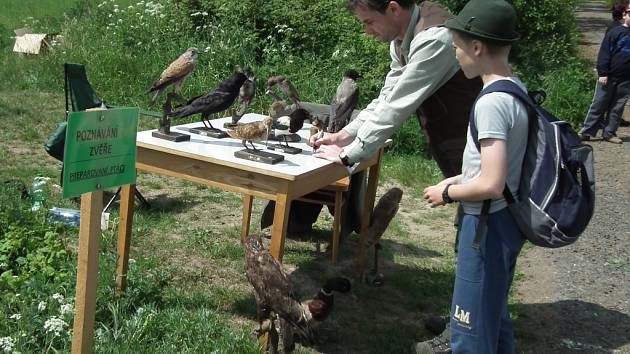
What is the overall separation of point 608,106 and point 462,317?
865cm

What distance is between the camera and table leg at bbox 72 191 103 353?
120 inches

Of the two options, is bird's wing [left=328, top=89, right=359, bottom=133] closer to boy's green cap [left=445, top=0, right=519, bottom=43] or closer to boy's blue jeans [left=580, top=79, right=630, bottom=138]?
boy's green cap [left=445, top=0, right=519, bottom=43]

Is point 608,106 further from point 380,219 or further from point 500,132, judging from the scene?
point 500,132

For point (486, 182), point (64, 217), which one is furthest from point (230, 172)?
point (64, 217)

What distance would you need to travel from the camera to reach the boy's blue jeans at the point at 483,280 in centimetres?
315

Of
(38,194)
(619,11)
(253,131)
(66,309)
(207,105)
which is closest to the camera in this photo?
(66,309)

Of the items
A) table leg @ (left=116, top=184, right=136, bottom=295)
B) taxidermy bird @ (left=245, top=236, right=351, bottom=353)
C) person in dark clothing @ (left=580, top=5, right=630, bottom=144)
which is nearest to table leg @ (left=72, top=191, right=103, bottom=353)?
taxidermy bird @ (left=245, top=236, right=351, bottom=353)

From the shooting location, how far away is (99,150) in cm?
302

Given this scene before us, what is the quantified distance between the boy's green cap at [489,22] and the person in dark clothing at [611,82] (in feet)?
26.9

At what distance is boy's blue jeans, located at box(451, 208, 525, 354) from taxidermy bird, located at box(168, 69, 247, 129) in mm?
2069

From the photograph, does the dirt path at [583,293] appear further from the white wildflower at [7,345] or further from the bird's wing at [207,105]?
the white wildflower at [7,345]

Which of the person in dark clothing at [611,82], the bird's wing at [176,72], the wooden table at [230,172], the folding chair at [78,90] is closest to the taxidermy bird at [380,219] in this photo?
the wooden table at [230,172]

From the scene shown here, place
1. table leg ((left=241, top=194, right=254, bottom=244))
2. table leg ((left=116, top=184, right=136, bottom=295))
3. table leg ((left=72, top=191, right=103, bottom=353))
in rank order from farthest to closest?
table leg ((left=241, top=194, right=254, bottom=244)), table leg ((left=116, top=184, right=136, bottom=295)), table leg ((left=72, top=191, right=103, bottom=353))

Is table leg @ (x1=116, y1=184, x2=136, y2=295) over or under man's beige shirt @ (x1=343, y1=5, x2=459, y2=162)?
under
